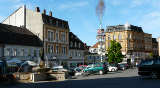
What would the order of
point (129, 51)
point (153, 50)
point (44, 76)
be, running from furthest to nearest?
point (153, 50)
point (129, 51)
point (44, 76)

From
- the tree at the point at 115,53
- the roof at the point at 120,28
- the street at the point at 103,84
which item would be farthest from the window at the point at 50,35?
the roof at the point at 120,28

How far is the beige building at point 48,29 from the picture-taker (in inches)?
2083

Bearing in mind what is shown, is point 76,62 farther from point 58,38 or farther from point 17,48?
point 17,48

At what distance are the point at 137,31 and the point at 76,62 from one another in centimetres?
3685

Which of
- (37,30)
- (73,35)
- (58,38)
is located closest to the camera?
(37,30)

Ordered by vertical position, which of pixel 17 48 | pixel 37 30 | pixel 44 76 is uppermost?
pixel 37 30

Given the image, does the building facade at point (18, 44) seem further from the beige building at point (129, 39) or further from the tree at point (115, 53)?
the beige building at point (129, 39)

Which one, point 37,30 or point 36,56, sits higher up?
point 37,30

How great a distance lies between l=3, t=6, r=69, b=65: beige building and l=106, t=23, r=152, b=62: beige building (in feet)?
105

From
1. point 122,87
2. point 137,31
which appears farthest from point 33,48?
point 137,31

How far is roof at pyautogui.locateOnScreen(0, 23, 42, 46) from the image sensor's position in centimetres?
4478

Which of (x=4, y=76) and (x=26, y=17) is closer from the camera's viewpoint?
(x=4, y=76)

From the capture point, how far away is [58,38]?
5697cm

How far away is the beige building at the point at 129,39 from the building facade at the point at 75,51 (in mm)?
23207
